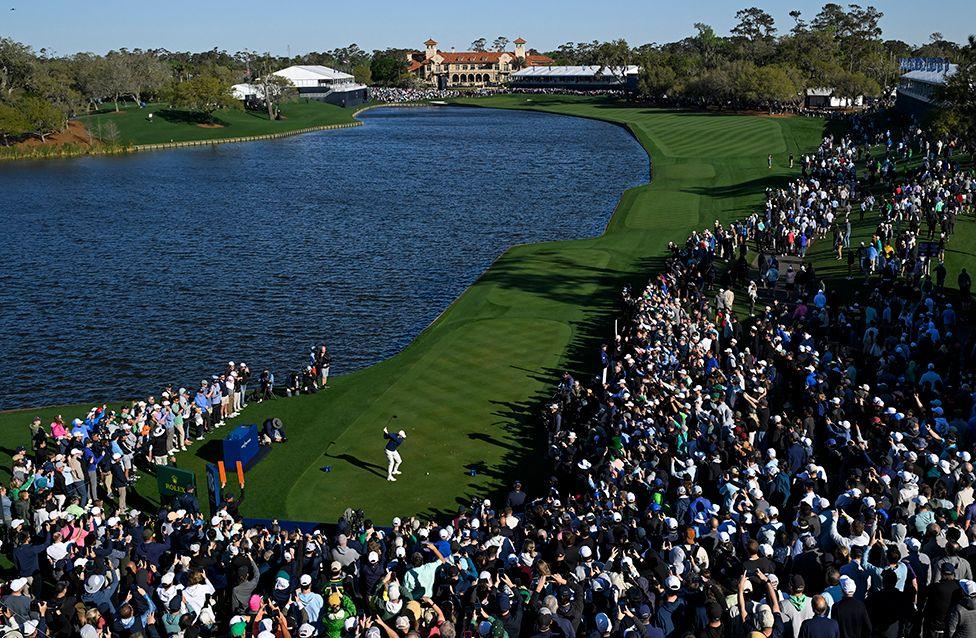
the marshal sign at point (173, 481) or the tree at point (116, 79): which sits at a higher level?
the tree at point (116, 79)

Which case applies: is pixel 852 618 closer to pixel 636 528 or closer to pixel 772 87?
pixel 636 528

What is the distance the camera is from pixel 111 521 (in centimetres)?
1858

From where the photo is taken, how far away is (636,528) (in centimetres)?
1652

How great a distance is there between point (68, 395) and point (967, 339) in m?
31.0

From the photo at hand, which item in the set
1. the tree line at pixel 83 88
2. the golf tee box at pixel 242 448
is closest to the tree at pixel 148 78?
the tree line at pixel 83 88

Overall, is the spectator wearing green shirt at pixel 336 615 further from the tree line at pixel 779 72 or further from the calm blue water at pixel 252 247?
the tree line at pixel 779 72

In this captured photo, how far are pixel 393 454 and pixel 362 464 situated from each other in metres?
1.80

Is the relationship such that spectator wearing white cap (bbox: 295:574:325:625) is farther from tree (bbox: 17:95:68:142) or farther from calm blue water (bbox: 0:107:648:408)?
tree (bbox: 17:95:68:142)

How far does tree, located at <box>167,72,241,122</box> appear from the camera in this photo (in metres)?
150

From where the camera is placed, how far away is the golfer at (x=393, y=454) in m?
24.4

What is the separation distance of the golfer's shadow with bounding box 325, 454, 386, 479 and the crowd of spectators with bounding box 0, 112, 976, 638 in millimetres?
3304

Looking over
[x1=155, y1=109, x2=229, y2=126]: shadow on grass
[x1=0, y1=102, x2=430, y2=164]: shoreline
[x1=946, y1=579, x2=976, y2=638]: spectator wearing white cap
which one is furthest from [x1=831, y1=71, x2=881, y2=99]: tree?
[x1=946, y1=579, x2=976, y2=638]: spectator wearing white cap

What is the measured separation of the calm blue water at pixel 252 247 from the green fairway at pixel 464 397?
4.09 metres

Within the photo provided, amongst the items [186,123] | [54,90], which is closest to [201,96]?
[186,123]
